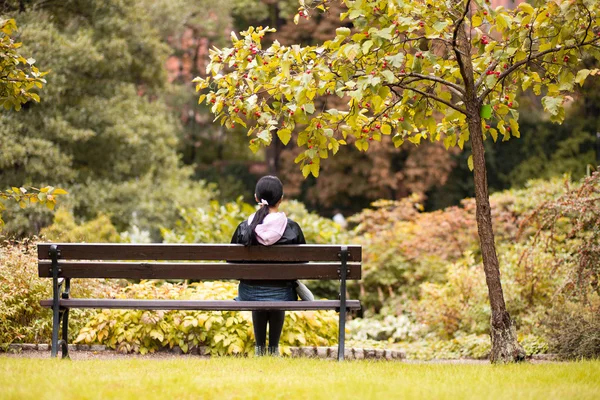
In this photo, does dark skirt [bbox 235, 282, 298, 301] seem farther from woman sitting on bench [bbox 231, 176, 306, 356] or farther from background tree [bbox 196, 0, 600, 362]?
background tree [bbox 196, 0, 600, 362]

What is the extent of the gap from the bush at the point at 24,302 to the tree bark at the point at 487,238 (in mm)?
3587

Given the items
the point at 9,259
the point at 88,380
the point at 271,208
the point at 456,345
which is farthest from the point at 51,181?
the point at 88,380

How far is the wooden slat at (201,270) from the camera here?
18.2 feet

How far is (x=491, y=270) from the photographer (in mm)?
5555

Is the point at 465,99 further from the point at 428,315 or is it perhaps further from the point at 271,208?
the point at 428,315

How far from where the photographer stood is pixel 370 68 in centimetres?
490

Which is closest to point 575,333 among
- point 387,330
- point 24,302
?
point 387,330

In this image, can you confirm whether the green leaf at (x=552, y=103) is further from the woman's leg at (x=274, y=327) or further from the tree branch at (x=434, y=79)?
the woman's leg at (x=274, y=327)

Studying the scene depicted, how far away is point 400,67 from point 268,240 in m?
1.56

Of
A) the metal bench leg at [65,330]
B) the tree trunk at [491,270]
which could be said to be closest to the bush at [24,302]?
the metal bench leg at [65,330]

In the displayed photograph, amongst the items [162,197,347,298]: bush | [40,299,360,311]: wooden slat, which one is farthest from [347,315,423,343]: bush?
[40,299,360,311]: wooden slat

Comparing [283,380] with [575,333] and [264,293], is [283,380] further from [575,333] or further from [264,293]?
[575,333]

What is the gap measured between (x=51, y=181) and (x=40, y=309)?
373 inches

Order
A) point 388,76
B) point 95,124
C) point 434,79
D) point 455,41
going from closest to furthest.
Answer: point 388,76, point 455,41, point 434,79, point 95,124
